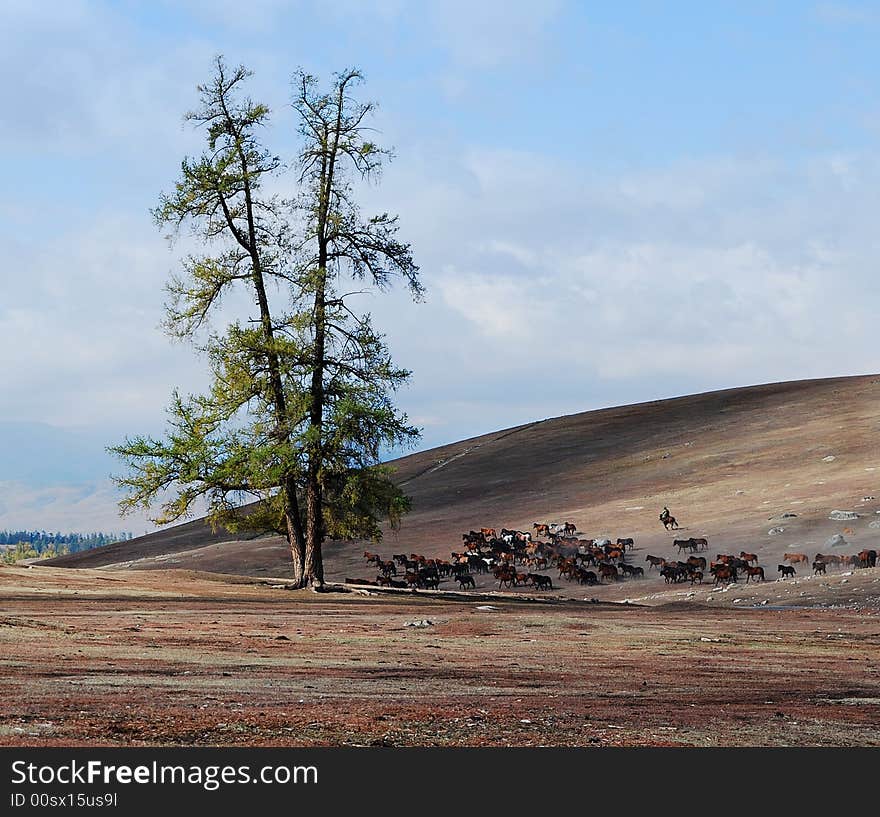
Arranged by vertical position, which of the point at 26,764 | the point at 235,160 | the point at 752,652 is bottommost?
the point at 752,652

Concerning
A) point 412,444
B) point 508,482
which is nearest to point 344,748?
point 412,444

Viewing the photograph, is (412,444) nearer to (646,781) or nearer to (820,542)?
(820,542)

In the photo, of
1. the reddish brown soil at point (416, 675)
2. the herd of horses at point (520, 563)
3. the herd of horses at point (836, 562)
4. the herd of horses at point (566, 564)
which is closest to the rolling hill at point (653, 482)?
the herd of horses at point (566, 564)

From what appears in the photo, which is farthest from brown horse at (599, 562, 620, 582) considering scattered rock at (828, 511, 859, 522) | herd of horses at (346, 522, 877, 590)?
scattered rock at (828, 511, 859, 522)

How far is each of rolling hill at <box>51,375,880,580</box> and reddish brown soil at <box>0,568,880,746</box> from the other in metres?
19.5

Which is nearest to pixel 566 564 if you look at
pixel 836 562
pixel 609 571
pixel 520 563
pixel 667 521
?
pixel 609 571

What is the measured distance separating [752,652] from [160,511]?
23101mm

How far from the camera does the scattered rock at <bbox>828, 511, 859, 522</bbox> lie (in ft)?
153

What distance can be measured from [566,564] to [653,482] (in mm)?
23288

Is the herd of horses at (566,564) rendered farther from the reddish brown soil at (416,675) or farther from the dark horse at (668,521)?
the reddish brown soil at (416,675)

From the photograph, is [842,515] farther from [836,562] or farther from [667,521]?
[667,521]

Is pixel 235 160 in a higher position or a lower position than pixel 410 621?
higher

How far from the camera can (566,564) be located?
4562cm

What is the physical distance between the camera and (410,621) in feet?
86.4
